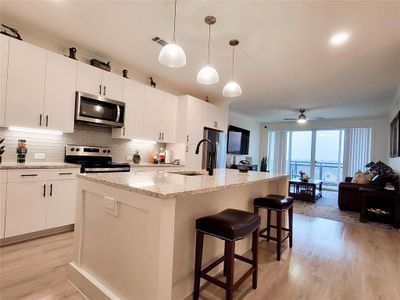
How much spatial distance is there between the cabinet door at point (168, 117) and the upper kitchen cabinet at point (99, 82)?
0.93 m

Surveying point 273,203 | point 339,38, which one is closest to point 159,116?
point 273,203

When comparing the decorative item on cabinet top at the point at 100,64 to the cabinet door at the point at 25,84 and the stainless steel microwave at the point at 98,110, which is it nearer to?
the stainless steel microwave at the point at 98,110

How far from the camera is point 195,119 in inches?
186

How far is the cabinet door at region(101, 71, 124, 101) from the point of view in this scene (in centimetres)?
347

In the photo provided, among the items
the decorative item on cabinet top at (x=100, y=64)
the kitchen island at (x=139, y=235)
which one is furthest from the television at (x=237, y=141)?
the kitchen island at (x=139, y=235)

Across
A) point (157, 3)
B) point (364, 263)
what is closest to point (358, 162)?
point (364, 263)

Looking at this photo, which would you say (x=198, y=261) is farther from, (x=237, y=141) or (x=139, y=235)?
(x=237, y=141)

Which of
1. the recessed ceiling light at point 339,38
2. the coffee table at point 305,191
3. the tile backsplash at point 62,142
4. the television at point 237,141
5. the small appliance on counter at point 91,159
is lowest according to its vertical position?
the coffee table at point 305,191

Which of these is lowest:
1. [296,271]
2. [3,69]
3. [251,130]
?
[296,271]

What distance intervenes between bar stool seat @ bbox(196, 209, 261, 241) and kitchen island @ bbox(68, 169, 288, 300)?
0.64ft

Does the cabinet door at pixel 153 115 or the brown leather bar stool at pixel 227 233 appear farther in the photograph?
the cabinet door at pixel 153 115

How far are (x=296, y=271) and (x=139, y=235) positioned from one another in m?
1.73

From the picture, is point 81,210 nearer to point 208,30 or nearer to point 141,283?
point 141,283

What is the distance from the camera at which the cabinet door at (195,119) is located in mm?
4598
